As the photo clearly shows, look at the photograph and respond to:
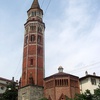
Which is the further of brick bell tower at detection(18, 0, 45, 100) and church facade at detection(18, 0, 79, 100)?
brick bell tower at detection(18, 0, 45, 100)

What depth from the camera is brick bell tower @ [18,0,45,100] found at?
1791 inches

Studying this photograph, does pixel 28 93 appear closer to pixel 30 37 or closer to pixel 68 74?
pixel 68 74

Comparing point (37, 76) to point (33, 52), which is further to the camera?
point (33, 52)

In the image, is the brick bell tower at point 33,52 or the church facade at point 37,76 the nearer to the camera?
the church facade at point 37,76

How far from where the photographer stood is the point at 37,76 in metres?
45.7

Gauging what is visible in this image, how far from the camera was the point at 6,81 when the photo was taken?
2675 inches

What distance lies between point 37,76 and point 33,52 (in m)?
5.50

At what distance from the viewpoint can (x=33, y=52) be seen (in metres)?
47.8

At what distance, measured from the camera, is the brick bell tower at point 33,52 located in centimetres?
4550

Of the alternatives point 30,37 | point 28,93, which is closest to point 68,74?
point 28,93

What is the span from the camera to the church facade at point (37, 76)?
141 feet

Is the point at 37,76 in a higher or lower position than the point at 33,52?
lower

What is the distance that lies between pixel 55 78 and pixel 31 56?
7.68 metres

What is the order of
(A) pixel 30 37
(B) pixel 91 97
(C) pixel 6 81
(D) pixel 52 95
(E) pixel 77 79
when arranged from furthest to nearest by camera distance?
(C) pixel 6 81 < (A) pixel 30 37 < (E) pixel 77 79 < (D) pixel 52 95 < (B) pixel 91 97
